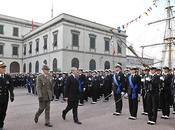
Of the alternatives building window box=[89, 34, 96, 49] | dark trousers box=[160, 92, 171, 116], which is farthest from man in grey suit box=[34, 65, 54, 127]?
building window box=[89, 34, 96, 49]

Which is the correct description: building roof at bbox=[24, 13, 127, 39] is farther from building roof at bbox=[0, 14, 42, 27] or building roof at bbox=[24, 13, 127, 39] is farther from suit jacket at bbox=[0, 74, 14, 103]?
suit jacket at bbox=[0, 74, 14, 103]

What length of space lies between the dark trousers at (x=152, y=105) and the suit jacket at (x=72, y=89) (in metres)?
2.67

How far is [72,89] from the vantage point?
8516 millimetres

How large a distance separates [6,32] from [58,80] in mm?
35264

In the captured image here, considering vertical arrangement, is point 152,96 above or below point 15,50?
below

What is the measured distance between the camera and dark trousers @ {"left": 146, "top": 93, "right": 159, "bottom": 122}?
329 inches

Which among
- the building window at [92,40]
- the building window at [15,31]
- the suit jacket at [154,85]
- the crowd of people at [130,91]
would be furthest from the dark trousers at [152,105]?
the building window at [15,31]

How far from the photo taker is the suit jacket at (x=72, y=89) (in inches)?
332

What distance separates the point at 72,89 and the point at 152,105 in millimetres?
2986

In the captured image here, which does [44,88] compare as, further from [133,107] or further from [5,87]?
[133,107]

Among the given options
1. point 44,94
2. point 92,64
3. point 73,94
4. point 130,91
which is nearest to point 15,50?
point 92,64

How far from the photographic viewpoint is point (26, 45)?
49125 millimetres

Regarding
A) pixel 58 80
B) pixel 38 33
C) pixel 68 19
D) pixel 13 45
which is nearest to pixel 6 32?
pixel 13 45

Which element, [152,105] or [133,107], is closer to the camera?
[152,105]
